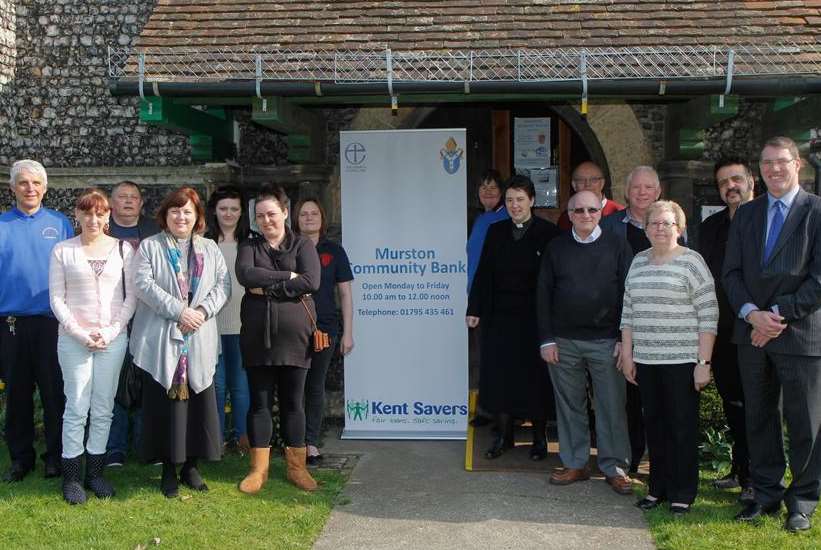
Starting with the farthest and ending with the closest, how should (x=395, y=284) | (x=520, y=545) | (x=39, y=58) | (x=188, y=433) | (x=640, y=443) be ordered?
(x=39, y=58), (x=395, y=284), (x=640, y=443), (x=188, y=433), (x=520, y=545)

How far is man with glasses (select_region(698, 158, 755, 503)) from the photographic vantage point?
193 inches

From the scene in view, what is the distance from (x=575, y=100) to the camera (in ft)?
21.1

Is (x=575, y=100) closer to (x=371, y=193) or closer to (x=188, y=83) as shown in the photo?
(x=371, y=193)

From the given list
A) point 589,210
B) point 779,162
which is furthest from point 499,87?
point 779,162

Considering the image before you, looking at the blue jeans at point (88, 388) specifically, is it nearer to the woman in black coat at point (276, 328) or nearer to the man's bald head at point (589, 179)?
the woman in black coat at point (276, 328)

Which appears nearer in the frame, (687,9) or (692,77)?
(692,77)

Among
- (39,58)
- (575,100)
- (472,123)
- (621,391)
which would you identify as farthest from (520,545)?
(39,58)

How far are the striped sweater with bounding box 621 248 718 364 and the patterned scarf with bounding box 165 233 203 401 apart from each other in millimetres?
2486

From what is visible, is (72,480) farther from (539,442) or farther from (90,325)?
(539,442)

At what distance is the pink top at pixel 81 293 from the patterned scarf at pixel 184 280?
0.88ft

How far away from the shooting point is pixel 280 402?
16.7 feet

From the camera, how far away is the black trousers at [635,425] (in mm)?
5461

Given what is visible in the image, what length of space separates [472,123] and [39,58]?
4.14 m

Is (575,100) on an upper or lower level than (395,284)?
upper
